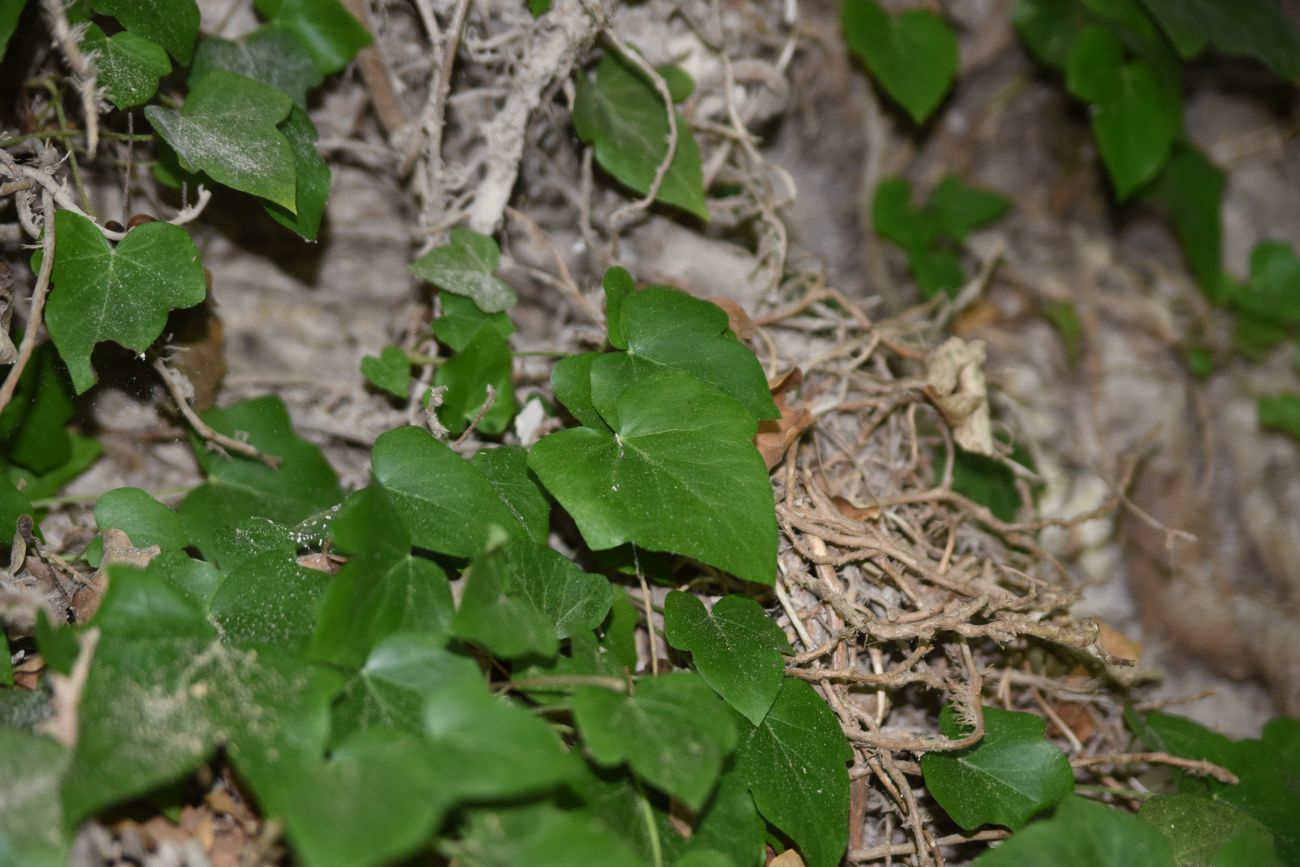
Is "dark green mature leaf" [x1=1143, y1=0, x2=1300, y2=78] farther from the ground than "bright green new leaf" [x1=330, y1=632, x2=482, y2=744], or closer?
farther from the ground

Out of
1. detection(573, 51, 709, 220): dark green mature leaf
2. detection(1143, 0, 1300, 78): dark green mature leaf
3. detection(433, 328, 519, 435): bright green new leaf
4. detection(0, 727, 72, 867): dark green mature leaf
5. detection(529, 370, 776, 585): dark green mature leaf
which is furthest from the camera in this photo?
detection(1143, 0, 1300, 78): dark green mature leaf

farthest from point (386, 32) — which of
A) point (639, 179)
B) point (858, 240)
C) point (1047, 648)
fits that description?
point (1047, 648)

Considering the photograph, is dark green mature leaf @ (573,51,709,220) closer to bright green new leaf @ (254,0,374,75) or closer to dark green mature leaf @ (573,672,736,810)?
bright green new leaf @ (254,0,374,75)

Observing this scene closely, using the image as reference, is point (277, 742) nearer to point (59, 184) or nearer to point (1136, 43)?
point (59, 184)

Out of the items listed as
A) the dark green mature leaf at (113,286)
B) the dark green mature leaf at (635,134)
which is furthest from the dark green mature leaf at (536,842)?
the dark green mature leaf at (635,134)

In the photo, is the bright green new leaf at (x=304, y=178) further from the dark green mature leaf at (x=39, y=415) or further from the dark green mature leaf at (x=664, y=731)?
the dark green mature leaf at (x=664, y=731)

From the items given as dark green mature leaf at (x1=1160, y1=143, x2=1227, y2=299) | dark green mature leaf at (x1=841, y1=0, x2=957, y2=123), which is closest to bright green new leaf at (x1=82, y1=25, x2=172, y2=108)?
dark green mature leaf at (x1=841, y1=0, x2=957, y2=123)
